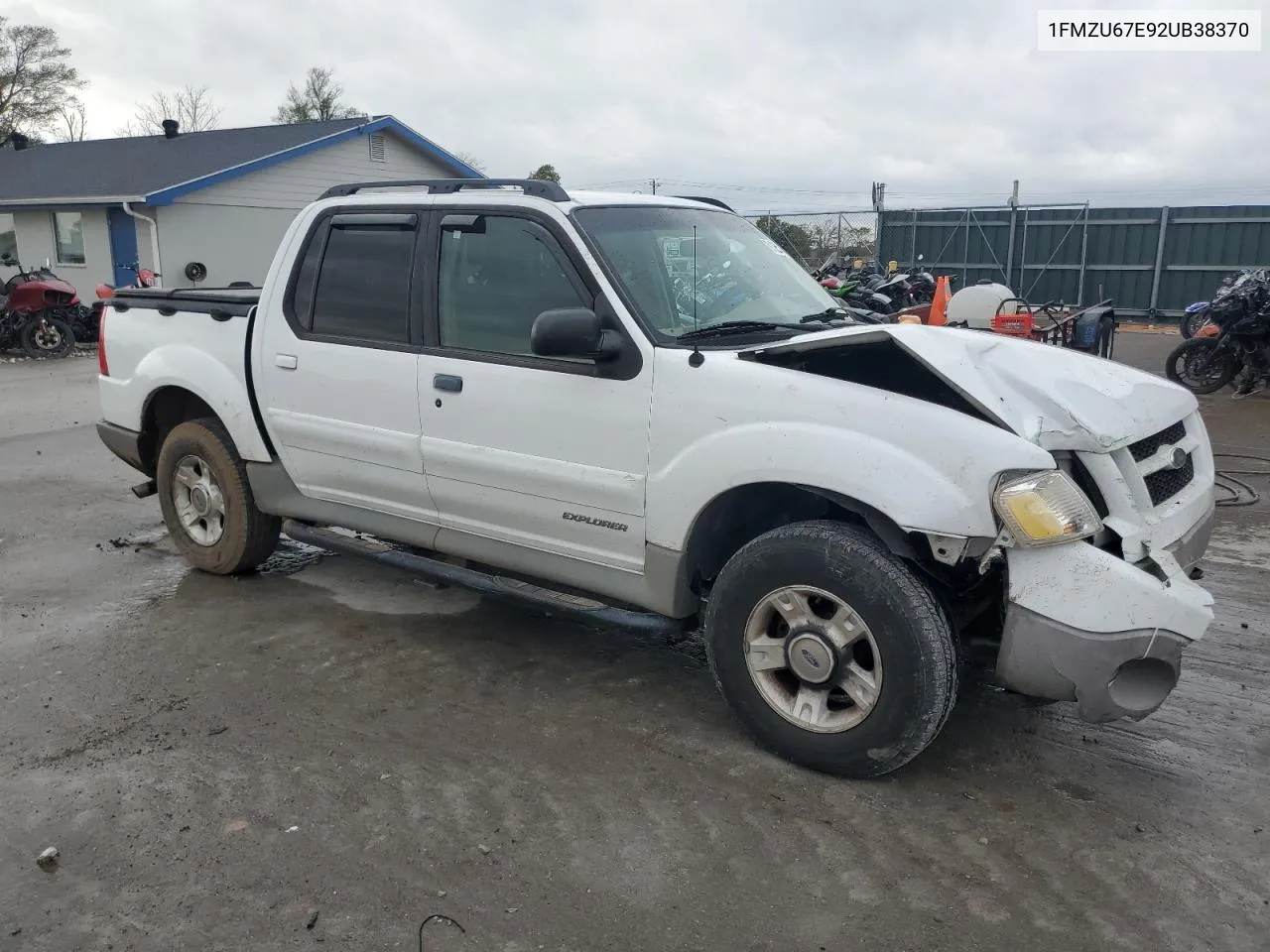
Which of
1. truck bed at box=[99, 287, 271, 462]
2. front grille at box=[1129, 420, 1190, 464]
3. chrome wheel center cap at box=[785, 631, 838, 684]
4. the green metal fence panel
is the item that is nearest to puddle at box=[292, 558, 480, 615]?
truck bed at box=[99, 287, 271, 462]

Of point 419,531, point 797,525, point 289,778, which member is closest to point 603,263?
point 797,525

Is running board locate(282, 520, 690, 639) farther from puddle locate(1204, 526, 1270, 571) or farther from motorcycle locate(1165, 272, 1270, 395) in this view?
motorcycle locate(1165, 272, 1270, 395)

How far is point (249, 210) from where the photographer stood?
23297mm

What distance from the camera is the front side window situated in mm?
4102

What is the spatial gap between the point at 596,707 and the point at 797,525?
1.20 m

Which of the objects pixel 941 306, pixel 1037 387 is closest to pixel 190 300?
pixel 1037 387

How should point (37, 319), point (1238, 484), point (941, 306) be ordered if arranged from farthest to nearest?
1. point (37, 319)
2. point (941, 306)
3. point (1238, 484)

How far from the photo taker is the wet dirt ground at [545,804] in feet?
9.32

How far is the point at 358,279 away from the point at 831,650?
2.75 m

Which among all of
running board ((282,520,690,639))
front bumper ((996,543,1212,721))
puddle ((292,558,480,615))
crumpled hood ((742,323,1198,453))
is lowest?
puddle ((292,558,480,615))

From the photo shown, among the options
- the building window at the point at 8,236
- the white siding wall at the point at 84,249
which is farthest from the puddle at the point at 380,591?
the building window at the point at 8,236

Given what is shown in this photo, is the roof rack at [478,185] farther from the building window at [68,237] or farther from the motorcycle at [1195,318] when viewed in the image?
the building window at [68,237]

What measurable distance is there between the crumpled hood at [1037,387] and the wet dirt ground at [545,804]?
4.00 feet

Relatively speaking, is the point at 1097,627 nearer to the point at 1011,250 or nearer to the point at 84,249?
the point at 1011,250
